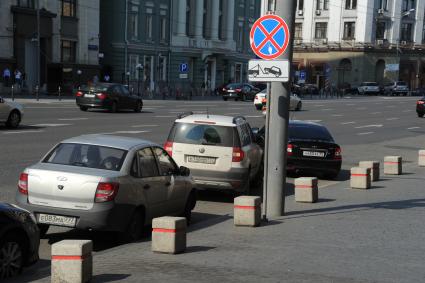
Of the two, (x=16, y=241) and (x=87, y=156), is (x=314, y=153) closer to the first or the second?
(x=87, y=156)

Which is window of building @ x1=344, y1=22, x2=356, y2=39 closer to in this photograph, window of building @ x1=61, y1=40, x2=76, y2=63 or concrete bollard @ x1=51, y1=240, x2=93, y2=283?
window of building @ x1=61, y1=40, x2=76, y2=63

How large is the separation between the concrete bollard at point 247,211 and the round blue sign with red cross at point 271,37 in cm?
219

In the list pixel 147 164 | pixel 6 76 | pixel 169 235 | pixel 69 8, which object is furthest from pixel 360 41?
pixel 169 235

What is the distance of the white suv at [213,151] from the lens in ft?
41.8

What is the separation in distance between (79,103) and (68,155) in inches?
1020

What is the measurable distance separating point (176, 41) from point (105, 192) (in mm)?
61300

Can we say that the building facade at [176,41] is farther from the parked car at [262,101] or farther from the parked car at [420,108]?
the parked car at [420,108]

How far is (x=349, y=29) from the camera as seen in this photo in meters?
97.1

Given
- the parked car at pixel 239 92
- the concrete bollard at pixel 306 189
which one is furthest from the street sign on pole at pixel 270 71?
the parked car at pixel 239 92

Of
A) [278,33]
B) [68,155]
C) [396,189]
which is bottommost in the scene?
[396,189]

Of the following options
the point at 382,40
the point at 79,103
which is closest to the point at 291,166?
the point at 79,103

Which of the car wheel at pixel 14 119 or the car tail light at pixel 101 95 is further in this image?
the car tail light at pixel 101 95

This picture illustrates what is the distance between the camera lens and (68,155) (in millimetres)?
9102

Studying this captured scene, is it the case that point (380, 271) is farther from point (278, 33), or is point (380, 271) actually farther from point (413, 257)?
point (278, 33)
